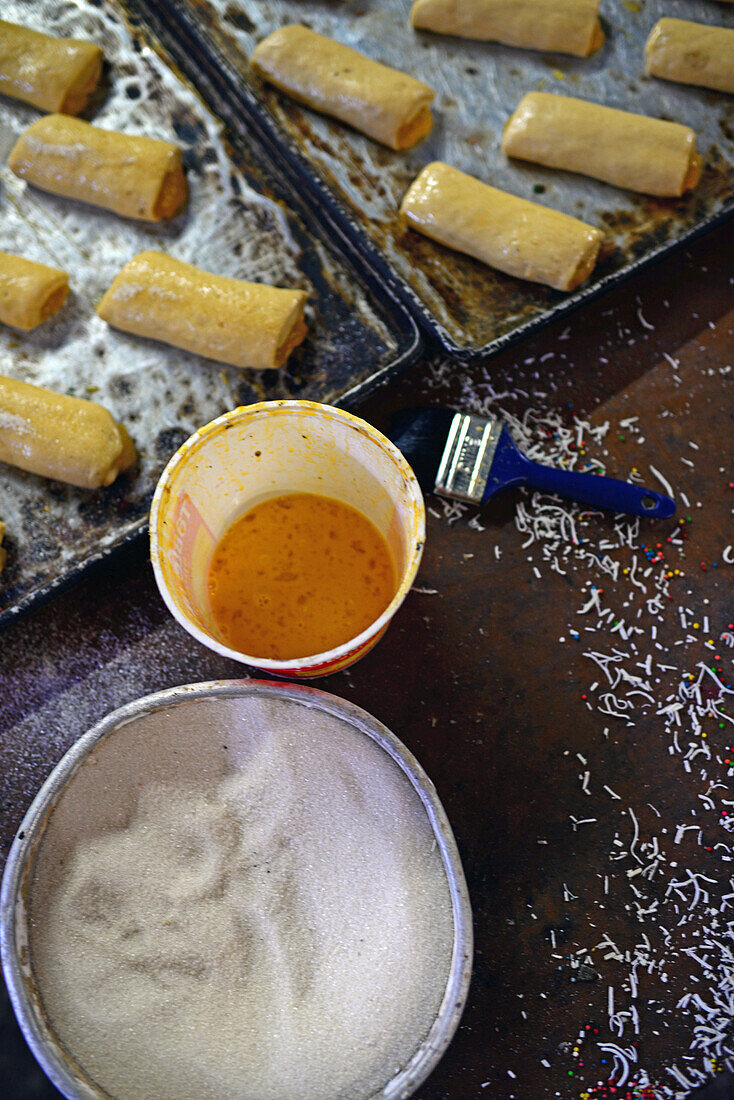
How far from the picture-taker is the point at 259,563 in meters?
1.39

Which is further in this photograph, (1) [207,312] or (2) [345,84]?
(2) [345,84]

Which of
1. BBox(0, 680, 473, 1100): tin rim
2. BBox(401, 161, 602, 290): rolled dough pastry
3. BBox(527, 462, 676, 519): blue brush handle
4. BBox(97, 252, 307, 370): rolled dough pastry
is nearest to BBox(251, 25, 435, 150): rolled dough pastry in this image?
BBox(401, 161, 602, 290): rolled dough pastry

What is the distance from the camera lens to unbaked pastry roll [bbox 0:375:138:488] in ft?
4.84

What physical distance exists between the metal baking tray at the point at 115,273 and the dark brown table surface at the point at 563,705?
11 centimetres

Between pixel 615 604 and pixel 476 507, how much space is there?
358 millimetres

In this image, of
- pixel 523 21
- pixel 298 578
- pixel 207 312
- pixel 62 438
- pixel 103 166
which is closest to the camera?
pixel 298 578

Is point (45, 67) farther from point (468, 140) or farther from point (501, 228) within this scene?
point (501, 228)

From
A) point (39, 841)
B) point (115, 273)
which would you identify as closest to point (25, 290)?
point (115, 273)

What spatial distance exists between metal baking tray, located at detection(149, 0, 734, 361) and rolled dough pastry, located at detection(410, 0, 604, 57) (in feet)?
0.09

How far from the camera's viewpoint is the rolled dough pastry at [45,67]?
5.71 feet

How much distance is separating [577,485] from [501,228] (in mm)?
600

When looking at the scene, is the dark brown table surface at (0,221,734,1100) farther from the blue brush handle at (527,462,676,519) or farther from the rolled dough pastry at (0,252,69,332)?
the rolled dough pastry at (0,252,69,332)

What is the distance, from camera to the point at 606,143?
171 cm

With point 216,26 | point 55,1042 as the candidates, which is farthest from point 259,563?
point 216,26
